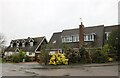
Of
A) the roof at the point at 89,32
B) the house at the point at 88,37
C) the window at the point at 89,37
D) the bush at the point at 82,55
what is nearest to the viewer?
the bush at the point at 82,55

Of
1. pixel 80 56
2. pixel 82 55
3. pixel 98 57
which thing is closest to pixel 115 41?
pixel 98 57

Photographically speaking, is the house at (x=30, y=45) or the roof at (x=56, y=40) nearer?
the roof at (x=56, y=40)

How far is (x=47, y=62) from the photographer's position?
33281 mm

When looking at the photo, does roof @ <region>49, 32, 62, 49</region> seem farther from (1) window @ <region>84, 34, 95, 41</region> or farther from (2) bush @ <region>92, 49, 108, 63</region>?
(2) bush @ <region>92, 49, 108, 63</region>

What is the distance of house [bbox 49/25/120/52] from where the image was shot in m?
43.9

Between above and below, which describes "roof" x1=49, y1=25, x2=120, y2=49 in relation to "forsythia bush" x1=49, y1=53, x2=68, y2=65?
above

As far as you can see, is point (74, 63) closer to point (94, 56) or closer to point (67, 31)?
point (94, 56)

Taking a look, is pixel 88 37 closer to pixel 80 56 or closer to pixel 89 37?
pixel 89 37

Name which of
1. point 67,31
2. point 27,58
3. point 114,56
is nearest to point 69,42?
point 67,31

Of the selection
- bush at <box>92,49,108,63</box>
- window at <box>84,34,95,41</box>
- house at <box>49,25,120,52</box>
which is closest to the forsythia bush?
A: bush at <box>92,49,108,63</box>

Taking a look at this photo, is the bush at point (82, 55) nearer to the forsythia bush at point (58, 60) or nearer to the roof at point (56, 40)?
the forsythia bush at point (58, 60)

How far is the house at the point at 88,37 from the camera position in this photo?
1730 inches

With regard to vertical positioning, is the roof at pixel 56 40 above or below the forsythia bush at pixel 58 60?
above

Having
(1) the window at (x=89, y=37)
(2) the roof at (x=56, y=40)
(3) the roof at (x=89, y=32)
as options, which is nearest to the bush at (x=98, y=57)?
(3) the roof at (x=89, y=32)
